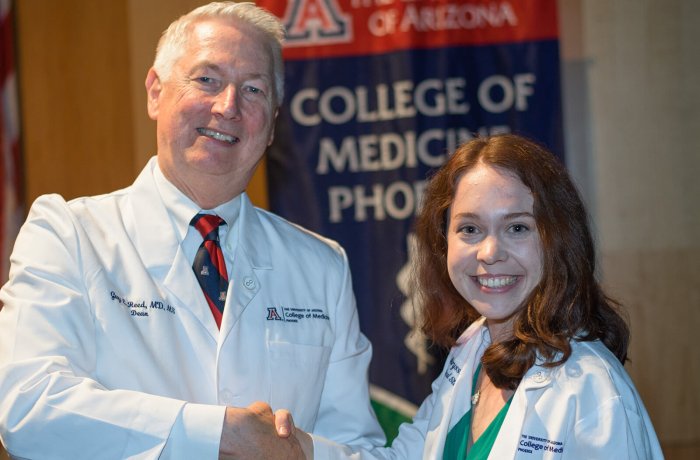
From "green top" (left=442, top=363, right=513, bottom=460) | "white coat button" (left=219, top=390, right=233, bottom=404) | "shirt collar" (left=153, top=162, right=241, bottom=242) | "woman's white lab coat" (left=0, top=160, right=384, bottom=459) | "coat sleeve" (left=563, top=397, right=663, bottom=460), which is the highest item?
"shirt collar" (left=153, top=162, right=241, bottom=242)

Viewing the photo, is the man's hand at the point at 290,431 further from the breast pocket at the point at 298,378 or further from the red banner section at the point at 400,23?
the red banner section at the point at 400,23

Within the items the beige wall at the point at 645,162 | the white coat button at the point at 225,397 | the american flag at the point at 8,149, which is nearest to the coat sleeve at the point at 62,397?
the white coat button at the point at 225,397

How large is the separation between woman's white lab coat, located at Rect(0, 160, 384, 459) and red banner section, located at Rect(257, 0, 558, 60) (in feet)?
4.41

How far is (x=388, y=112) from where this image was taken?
359cm

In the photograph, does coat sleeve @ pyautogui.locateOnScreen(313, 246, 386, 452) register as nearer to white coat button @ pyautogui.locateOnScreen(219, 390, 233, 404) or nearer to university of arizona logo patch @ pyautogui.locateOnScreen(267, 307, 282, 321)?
university of arizona logo patch @ pyautogui.locateOnScreen(267, 307, 282, 321)

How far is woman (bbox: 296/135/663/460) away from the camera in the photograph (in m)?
1.78

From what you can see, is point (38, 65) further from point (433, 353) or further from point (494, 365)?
point (494, 365)

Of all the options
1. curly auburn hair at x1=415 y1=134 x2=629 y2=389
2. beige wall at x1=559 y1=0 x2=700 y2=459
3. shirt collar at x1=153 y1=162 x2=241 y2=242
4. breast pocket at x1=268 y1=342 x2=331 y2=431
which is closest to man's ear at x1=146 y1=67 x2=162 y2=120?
shirt collar at x1=153 y1=162 x2=241 y2=242

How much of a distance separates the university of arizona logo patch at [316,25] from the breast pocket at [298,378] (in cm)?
169

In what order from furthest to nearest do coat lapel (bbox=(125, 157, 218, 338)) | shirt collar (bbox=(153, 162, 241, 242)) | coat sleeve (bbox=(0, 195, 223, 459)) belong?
1. shirt collar (bbox=(153, 162, 241, 242))
2. coat lapel (bbox=(125, 157, 218, 338))
3. coat sleeve (bbox=(0, 195, 223, 459))

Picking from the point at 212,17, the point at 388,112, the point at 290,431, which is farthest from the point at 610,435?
the point at 388,112

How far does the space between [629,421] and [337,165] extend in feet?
6.64

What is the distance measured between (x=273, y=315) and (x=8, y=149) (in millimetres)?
2146

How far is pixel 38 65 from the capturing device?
12.9 feet
